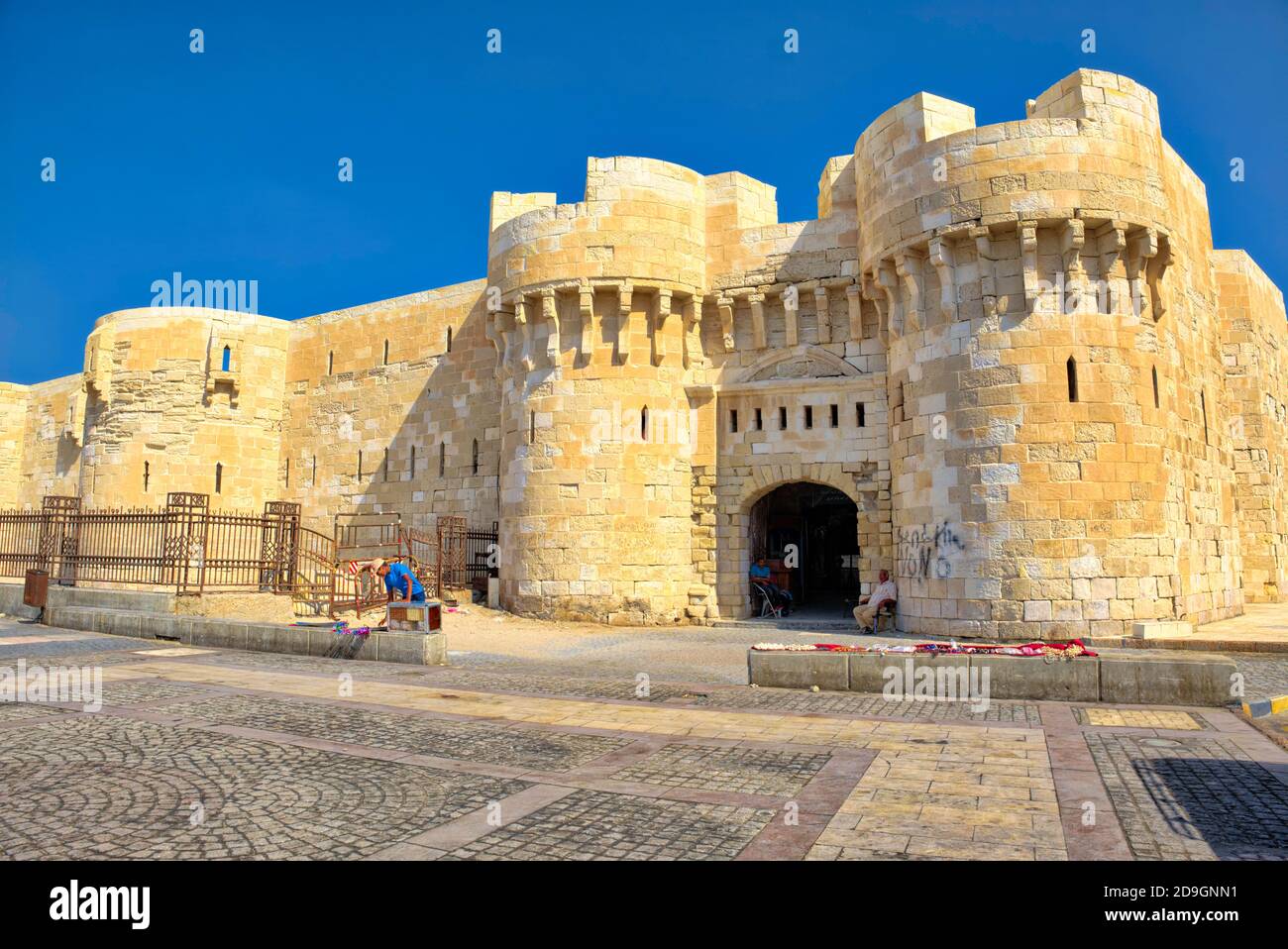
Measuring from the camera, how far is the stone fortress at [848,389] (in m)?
13.4

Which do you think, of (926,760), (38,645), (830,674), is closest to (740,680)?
(830,674)

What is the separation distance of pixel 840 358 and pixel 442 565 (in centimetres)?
1009

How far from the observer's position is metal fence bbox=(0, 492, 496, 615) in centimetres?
1655

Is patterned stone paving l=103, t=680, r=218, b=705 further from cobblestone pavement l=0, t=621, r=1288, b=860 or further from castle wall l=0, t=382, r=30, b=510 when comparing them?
castle wall l=0, t=382, r=30, b=510

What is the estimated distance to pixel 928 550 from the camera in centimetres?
1418

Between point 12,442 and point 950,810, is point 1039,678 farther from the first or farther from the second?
point 12,442

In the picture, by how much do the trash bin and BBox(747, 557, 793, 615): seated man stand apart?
47.0 feet

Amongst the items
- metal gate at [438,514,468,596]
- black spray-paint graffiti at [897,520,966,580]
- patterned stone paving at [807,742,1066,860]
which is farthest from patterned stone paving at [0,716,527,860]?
metal gate at [438,514,468,596]

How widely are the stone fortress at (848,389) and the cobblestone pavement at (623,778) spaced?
20.7 feet

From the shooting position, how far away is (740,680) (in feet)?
32.6

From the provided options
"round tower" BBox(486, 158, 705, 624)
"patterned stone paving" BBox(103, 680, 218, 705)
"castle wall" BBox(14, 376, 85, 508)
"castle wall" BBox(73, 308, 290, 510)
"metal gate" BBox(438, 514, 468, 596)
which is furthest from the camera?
"castle wall" BBox(14, 376, 85, 508)

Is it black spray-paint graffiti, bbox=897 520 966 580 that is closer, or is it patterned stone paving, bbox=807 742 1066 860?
patterned stone paving, bbox=807 742 1066 860

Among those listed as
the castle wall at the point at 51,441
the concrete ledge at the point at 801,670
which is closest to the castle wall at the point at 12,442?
the castle wall at the point at 51,441
